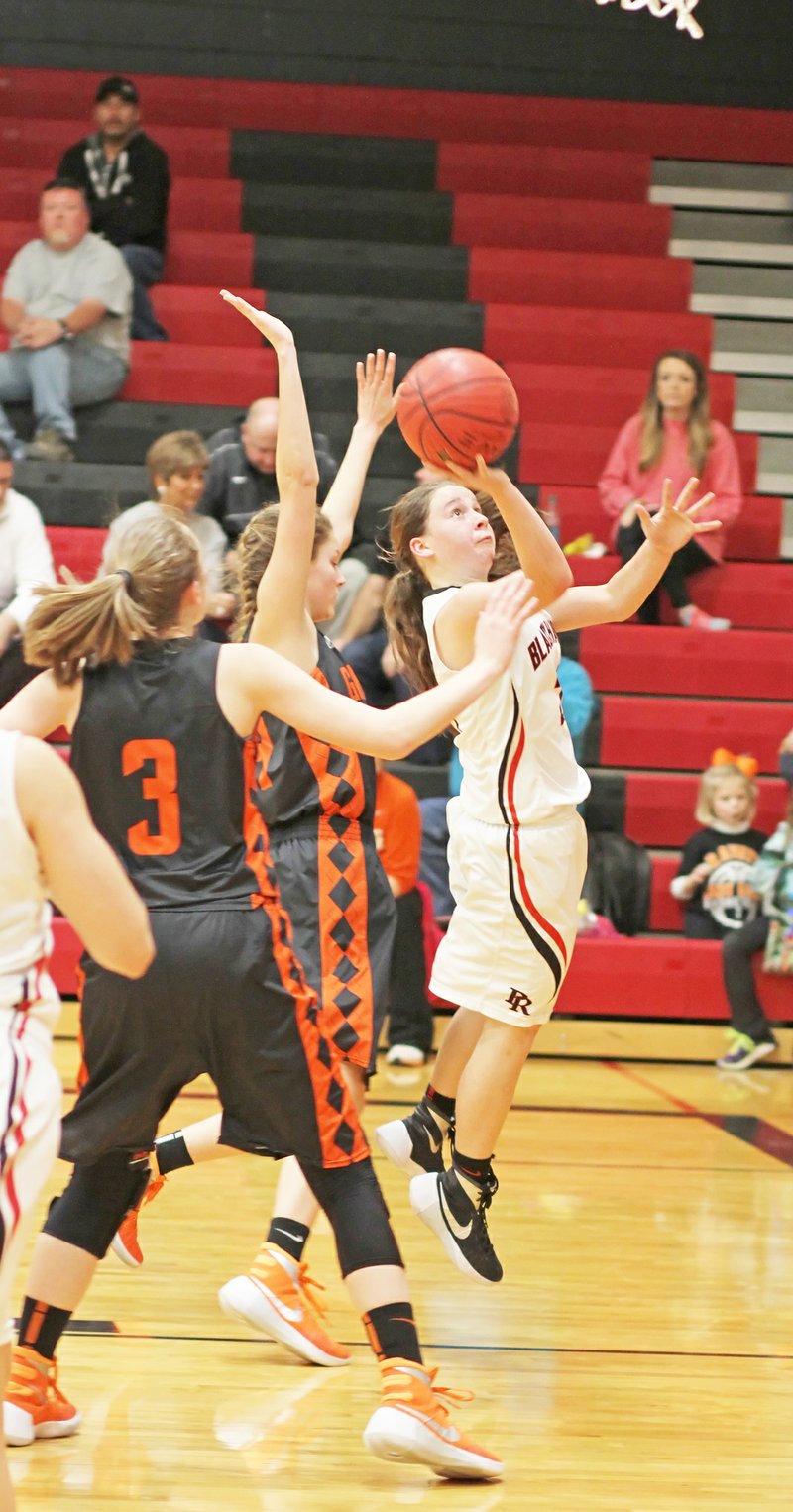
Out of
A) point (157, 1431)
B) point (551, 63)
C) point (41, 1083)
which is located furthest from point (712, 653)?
point (41, 1083)

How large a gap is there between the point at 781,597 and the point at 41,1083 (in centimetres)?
688

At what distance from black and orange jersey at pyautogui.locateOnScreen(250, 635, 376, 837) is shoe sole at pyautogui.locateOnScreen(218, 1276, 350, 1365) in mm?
864

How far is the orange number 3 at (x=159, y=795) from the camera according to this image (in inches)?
108

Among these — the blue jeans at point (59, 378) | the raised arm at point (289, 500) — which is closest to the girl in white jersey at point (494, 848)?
the raised arm at point (289, 500)

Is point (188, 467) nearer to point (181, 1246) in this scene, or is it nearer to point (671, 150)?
point (181, 1246)

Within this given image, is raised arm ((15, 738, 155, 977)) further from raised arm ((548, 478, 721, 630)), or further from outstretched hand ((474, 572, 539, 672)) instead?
raised arm ((548, 478, 721, 630))

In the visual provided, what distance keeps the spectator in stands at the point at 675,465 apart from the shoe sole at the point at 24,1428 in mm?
5662

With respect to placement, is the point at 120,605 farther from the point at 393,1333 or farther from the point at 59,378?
the point at 59,378

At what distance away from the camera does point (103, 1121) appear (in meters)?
2.80

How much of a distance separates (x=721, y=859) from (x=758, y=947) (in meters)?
0.44

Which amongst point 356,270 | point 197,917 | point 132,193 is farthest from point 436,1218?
point 356,270

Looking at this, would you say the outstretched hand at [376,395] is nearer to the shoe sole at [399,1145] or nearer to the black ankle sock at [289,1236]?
the shoe sole at [399,1145]

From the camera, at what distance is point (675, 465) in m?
8.29

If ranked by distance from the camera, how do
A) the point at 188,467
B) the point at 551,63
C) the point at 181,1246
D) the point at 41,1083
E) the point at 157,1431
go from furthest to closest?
the point at 551,63 < the point at 188,467 < the point at 181,1246 < the point at 157,1431 < the point at 41,1083
